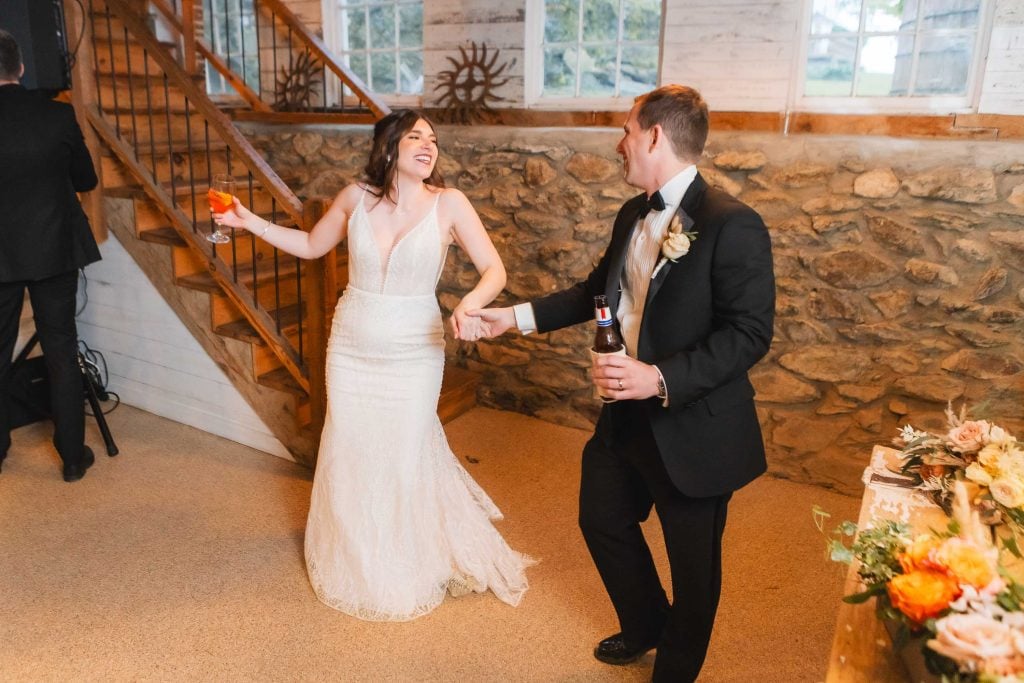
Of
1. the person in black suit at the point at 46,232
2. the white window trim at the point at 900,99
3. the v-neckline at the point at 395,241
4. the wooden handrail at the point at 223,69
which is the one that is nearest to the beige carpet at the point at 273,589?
the person in black suit at the point at 46,232

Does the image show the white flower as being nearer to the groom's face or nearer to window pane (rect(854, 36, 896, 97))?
the groom's face

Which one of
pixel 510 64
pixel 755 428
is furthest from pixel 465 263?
pixel 755 428

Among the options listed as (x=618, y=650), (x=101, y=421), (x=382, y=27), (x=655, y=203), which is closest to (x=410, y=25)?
(x=382, y=27)

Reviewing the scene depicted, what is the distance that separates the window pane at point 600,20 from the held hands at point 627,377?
2.78 meters

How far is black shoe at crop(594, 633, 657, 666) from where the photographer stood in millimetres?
2531

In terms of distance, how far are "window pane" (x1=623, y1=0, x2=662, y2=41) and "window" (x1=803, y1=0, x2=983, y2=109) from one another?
Result: 763 mm

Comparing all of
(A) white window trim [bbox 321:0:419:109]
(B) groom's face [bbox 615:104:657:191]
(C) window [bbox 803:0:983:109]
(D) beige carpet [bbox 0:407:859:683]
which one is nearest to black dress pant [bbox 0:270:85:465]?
(D) beige carpet [bbox 0:407:859:683]

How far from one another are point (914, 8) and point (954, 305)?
1.28m

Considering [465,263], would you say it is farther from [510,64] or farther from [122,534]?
[122,534]

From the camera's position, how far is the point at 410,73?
482 centimetres

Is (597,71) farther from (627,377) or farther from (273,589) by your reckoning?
(273,589)

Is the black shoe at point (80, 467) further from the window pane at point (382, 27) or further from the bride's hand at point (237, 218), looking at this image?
the window pane at point (382, 27)

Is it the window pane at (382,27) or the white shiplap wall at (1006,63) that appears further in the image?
the window pane at (382,27)

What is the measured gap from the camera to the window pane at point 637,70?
4067 mm
